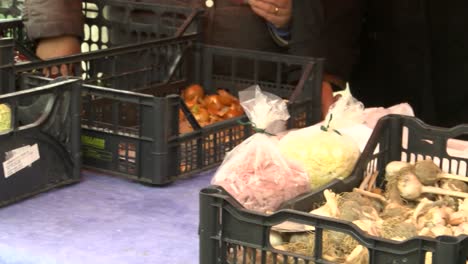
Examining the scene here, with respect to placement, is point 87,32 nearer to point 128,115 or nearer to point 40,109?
point 128,115

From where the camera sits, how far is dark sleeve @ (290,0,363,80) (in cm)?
333

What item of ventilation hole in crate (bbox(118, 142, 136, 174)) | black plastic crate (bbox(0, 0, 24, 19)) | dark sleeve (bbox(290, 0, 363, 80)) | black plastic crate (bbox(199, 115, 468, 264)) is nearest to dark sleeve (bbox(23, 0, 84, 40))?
black plastic crate (bbox(0, 0, 24, 19))

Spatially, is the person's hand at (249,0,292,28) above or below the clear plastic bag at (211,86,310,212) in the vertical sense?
above

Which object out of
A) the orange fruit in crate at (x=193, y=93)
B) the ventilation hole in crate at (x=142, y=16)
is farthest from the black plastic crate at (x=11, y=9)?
the orange fruit in crate at (x=193, y=93)

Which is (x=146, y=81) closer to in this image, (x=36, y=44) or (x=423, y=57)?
(x=36, y=44)

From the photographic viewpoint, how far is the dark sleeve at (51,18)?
10.3 feet

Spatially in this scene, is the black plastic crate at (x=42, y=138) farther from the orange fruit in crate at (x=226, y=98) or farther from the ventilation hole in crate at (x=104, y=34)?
the ventilation hole in crate at (x=104, y=34)

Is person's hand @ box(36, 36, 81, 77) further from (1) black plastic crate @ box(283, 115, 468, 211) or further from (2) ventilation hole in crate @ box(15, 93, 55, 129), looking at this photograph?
(1) black plastic crate @ box(283, 115, 468, 211)

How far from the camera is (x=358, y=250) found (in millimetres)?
1547

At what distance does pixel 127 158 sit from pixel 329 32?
1438 mm

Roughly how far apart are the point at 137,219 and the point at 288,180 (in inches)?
19.1

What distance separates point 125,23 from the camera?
3307 mm

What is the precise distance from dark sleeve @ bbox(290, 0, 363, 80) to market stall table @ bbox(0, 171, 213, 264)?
3.42 feet

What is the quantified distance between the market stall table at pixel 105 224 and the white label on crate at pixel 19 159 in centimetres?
10
